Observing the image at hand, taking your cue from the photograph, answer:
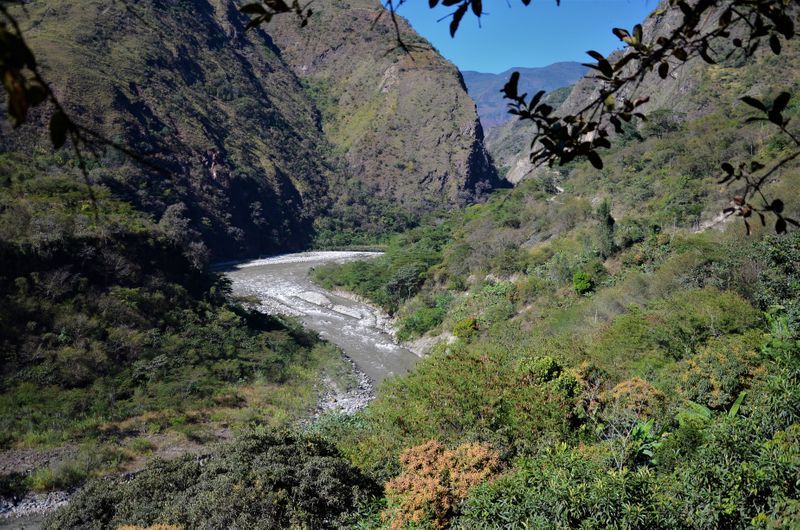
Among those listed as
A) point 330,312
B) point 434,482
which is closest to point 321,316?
point 330,312

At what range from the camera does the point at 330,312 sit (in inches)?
1211

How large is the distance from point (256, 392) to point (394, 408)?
1049cm

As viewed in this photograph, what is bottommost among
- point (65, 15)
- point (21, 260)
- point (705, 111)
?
point (21, 260)

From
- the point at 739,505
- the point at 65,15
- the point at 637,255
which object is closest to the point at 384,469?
the point at 739,505

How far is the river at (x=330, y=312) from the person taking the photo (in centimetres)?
2341

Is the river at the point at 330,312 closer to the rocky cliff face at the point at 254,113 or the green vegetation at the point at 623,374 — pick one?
the green vegetation at the point at 623,374

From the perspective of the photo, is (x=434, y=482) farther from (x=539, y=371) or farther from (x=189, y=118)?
(x=189, y=118)

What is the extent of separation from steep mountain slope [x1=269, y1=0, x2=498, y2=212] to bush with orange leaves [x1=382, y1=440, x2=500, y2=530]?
68647 millimetres

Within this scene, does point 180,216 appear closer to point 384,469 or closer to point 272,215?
Result: point 272,215

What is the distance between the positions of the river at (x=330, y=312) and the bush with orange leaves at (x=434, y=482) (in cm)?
1487

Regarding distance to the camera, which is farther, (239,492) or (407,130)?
(407,130)

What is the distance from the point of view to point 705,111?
40.3 meters

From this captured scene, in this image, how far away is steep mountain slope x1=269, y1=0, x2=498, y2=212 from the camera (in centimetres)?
7738

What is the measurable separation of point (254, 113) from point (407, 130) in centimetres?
2426
